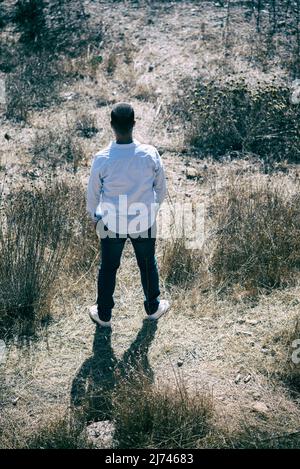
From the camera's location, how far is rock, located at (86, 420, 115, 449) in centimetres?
310

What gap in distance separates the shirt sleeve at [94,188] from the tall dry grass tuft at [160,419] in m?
1.14

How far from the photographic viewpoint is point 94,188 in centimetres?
332

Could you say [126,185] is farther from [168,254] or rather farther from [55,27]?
[55,27]

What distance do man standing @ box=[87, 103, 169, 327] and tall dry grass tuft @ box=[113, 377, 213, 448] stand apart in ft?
2.77

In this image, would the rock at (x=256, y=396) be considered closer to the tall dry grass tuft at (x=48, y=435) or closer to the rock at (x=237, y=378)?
the rock at (x=237, y=378)

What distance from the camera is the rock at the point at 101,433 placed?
10.2ft

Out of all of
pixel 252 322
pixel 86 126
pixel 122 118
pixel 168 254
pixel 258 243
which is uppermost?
pixel 122 118

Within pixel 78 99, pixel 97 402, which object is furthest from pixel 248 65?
pixel 97 402

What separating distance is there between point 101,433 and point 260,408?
3.17ft

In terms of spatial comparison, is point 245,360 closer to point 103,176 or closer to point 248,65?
point 103,176

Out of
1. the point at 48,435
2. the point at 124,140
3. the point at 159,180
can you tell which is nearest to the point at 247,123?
the point at 159,180

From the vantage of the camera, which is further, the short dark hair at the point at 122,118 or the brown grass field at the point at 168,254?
the brown grass field at the point at 168,254

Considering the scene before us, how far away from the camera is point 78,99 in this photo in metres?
7.21

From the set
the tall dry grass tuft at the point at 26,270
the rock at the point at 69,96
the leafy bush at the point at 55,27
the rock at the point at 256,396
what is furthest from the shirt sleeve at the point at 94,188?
the leafy bush at the point at 55,27
